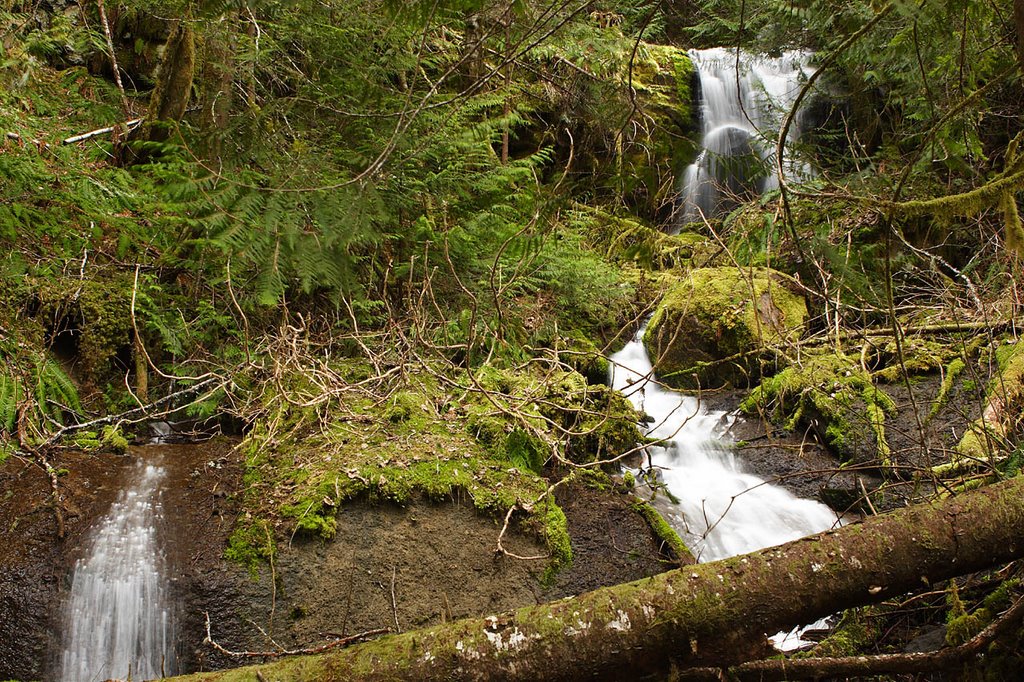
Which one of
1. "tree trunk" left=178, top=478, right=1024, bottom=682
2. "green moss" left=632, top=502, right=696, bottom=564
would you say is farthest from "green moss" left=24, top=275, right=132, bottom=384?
"green moss" left=632, top=502, right=696, bottom=564

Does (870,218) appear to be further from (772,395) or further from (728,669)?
(728,669)

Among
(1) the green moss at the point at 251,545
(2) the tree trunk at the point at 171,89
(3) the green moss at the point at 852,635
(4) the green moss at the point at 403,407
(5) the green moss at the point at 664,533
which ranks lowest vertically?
(3) the green moss at the point at 852,635

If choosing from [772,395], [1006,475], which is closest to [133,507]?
[1006,475]

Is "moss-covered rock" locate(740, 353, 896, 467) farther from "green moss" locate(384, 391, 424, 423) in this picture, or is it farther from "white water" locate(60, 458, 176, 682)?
"white water" locate(60, 458, 176, 682)

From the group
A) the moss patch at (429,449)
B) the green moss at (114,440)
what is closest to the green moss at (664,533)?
the moss patch at (429,449)

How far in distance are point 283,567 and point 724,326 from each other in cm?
535

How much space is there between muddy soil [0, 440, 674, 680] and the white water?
0.08m

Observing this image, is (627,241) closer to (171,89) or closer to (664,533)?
(664,533)

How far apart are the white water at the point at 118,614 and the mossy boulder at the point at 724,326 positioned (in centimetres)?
503

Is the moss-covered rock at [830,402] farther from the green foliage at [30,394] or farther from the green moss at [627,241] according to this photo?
the green foliage at [30,394]

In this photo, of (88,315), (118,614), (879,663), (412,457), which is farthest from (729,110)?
(118,614)

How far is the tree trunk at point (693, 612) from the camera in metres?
2.17

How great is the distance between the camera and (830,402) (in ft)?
19.4

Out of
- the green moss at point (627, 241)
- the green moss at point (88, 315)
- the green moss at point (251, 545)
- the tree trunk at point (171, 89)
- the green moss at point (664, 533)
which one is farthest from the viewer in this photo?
the green moss at point (627, 241)
